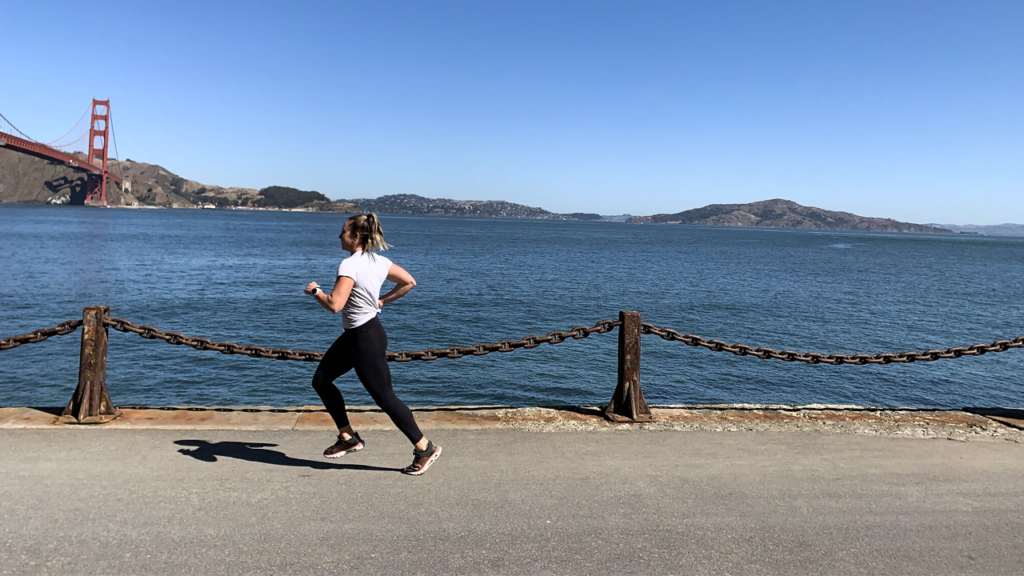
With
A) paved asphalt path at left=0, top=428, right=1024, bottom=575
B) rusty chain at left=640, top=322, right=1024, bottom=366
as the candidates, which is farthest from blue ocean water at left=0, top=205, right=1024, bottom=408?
paved asphalt path at left=0, top=428, right=1024, bottom=575

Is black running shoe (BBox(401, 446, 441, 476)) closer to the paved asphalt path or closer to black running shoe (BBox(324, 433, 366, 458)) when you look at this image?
the paved asphalt path

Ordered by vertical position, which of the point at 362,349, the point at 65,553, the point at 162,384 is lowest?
the point at 162,384

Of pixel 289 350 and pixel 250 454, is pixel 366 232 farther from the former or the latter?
pixel 289 350

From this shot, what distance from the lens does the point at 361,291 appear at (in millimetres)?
4383

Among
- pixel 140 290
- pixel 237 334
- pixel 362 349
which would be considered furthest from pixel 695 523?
pixel 140 290

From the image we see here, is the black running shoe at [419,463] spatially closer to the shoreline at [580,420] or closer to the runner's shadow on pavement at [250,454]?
the runner's shadow on pavement at [250,454]

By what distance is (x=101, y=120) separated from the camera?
15500 cm

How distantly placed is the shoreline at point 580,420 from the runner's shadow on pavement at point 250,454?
16.3 inches

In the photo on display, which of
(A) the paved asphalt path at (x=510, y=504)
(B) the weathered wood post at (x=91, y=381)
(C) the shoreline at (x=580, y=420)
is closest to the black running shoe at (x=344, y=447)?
(A) the paved asphalt path at (x=510, y=504)

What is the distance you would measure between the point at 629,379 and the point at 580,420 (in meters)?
0.57

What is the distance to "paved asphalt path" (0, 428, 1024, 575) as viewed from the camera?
134 inches

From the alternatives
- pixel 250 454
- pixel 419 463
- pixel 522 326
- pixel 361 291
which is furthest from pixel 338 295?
pixel 522 326

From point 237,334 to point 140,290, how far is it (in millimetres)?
14127

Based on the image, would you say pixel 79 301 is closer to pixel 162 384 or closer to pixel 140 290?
pixel 140 290
